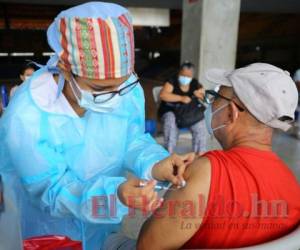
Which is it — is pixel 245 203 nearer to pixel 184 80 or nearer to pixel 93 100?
pixel 93 100

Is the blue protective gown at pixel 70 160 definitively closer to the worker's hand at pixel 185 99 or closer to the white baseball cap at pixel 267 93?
the white baseball cap at pixel 267 93

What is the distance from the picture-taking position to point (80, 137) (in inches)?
43.8

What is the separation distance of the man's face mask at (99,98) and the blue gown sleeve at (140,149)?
0.14 meters

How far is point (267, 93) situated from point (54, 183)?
65 centimetres

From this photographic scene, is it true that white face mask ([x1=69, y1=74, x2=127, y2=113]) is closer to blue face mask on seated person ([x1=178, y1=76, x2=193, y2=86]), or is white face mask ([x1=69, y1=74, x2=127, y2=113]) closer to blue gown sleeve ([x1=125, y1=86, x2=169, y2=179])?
blue gown sleeve ([x1=125, y1=86, x2=169, y2=179])

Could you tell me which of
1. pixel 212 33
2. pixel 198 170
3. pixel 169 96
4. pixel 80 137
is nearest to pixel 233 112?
pixel 198 170

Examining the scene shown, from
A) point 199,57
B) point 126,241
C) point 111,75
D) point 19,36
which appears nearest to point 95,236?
point 126,241

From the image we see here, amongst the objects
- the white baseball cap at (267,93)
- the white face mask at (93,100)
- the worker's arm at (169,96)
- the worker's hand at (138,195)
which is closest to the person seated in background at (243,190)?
the white baseball cap at (267,93)

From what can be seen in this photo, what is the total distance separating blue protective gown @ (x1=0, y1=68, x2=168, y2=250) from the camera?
98 centimetres

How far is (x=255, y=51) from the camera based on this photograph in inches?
571

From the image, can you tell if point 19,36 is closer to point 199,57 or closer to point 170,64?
point 170,64

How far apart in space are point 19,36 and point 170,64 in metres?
5.67

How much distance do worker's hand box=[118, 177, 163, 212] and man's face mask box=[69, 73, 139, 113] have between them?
30cm

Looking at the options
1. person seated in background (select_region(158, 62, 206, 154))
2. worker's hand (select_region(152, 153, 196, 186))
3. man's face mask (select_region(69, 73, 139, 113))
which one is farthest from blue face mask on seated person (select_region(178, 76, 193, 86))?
worker's hand (select_region(152, 153, 196, 186))
